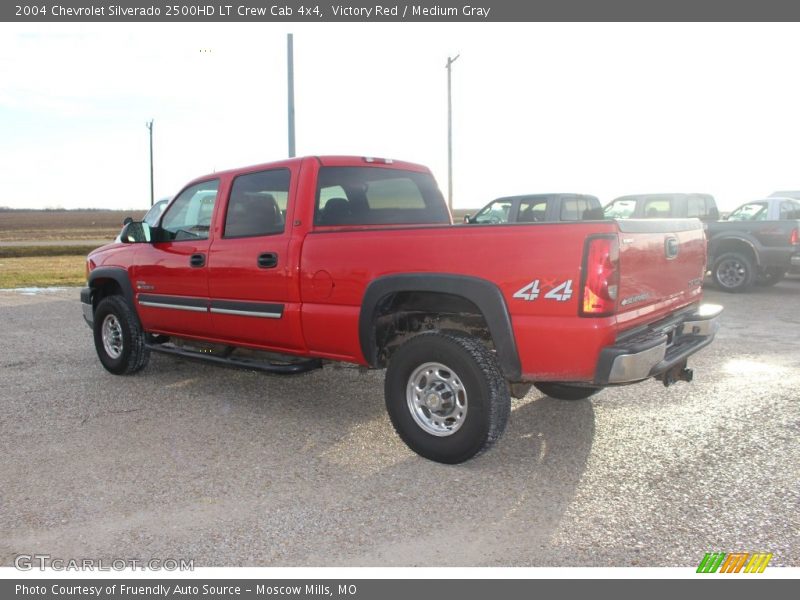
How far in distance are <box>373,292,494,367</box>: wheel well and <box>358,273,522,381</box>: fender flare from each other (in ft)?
0.32

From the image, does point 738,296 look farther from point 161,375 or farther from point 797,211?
point 161,375

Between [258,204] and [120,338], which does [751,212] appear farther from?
[120,338]

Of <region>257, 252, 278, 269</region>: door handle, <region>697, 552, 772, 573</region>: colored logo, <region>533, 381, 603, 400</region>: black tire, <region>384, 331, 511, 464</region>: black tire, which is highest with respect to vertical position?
<region>257, 252, 278, 269</region>: door handle

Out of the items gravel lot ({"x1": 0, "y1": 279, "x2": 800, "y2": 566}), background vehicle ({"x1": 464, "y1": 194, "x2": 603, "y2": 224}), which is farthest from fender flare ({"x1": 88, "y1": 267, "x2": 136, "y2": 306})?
background vehicle ({"x1": 464, "y1": 194, "x2": 603, "y2": 224})

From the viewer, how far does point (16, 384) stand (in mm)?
6199

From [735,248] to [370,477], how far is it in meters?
A: 11.3

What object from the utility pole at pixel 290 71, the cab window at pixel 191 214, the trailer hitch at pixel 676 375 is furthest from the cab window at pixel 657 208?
the cab window at pixel 191 214

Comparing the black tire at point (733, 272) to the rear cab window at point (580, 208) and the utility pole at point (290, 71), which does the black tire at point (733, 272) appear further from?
the utility pole at point (290, 71)

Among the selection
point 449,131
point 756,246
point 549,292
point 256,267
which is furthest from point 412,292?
point 449,131

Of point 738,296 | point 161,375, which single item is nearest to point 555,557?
point 161,375

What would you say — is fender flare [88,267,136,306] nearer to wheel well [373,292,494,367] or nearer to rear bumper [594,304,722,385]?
wheel well [373,292,494,367]

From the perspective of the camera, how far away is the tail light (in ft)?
11.4

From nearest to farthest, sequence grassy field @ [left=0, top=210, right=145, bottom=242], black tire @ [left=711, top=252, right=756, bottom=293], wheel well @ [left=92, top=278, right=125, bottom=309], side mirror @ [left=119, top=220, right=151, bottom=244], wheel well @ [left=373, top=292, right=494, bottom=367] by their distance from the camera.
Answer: wheel well @ [left=373, top=292, right=494, bottom=367], side mirror @ [left=119, top=220, right=151, bottom=244], wheel well @ [left=92, top=278, right=125, bottom=309], black tire @ [left=711, top=252, right=756, bottom=293], grassy field @ [left=0, top=210, right=145, bottom=242]

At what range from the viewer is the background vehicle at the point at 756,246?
12305mm
